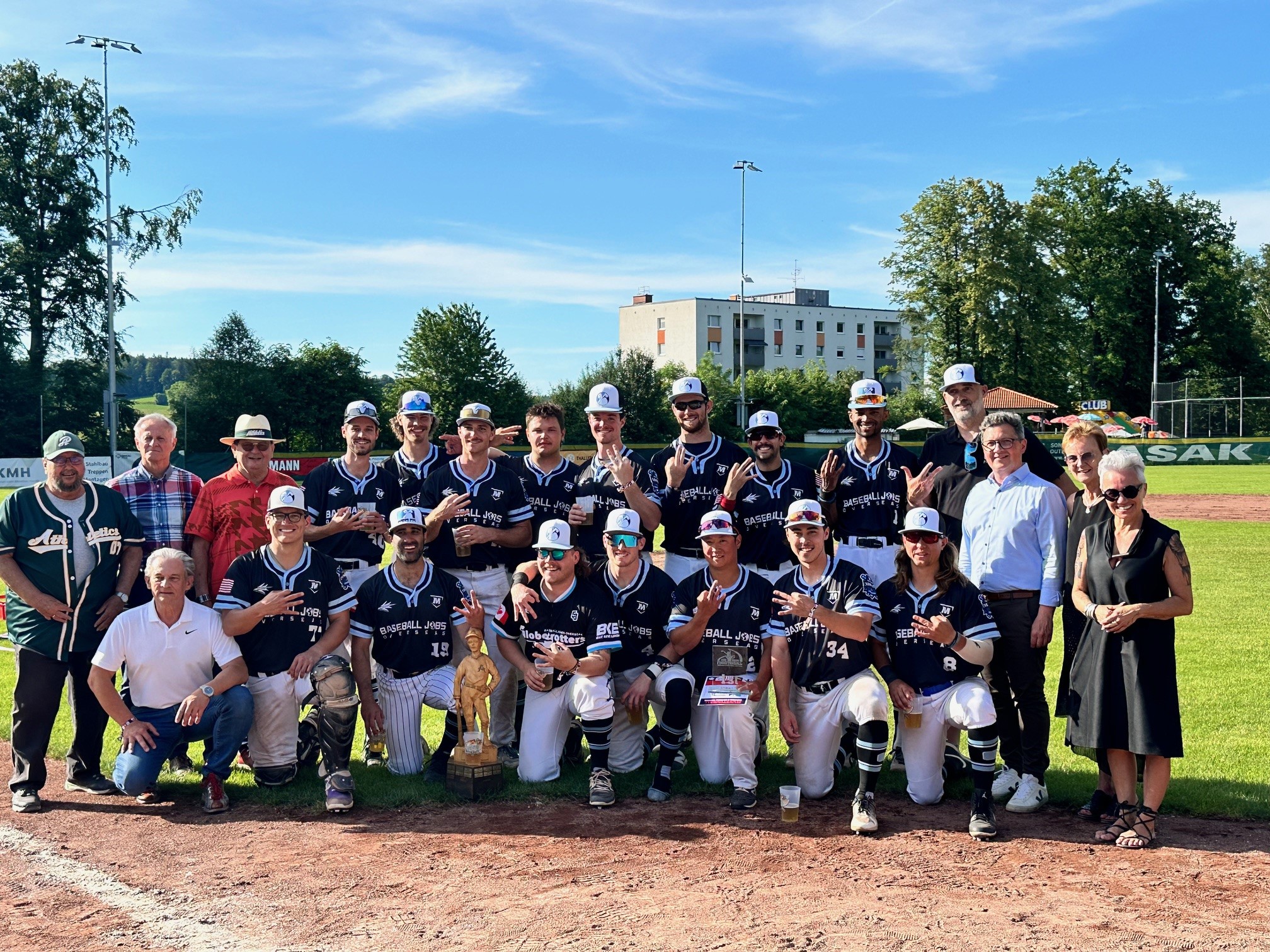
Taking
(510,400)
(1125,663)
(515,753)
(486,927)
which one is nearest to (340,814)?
(515,753)

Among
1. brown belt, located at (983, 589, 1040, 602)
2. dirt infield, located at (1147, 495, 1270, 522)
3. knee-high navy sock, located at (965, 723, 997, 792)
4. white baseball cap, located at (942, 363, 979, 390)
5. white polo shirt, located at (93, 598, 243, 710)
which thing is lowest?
knee-high navy sock, located at (965, 723, 997, 792)

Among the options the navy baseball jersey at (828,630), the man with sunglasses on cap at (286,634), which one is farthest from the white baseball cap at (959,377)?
the man with sunglasses on cap at (286,634)

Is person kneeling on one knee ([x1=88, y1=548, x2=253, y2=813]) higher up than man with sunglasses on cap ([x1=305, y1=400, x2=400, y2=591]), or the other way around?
man with sunglasses on cap ([x1=305, y1=400, x2=400, y2=591])

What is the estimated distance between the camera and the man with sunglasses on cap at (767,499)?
22.9ft

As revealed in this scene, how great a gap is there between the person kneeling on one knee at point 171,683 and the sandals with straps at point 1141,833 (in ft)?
15.8

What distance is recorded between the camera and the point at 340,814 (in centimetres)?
591

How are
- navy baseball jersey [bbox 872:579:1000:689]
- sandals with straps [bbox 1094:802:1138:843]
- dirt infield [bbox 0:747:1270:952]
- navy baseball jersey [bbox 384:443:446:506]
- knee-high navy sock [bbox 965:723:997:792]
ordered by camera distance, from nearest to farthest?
dirt infield [bbox 0:747:1270:952] < sandals with straps [bbox 1094:802:1138:843] < knee-high navy sock [bbox 965:723:997:792] < navy baseball jersey [bbox 872:579:1000:689] < navy baseball jersey [bbox 384:443:446:506]

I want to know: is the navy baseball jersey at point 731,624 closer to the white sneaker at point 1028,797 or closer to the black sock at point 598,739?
the black sock at point 598,739

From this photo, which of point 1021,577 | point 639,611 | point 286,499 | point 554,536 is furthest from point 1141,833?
point 286,499

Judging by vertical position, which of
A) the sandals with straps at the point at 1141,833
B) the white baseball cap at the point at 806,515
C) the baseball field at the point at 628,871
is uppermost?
the white baseball cap at the point at 806,515

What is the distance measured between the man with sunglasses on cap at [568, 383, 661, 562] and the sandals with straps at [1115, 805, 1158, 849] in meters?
3.22

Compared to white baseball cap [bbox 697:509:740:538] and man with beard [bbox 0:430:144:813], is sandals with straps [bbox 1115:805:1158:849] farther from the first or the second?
man with beard [bbox 0:430:144:813]

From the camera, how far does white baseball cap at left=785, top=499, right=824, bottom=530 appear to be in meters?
6.04

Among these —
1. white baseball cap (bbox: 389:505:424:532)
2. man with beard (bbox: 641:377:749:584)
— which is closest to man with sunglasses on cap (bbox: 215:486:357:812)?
white baseball cap (bbox: 389:505:424:532)
